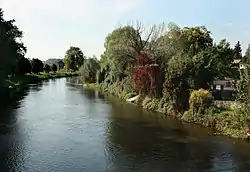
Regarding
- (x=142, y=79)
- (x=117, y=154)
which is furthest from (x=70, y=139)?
(x=142, y=79)

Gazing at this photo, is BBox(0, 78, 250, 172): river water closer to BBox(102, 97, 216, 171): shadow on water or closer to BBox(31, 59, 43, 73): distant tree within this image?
BBox(102, 97, 216, 171): shadow on water

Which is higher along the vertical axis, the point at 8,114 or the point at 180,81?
Answer: the point at 180,81

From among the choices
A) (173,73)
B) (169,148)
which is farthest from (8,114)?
(169,148)

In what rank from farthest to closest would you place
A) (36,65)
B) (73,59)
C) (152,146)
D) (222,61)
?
(73,59) < (36,65) < (222,61) < (152,146)

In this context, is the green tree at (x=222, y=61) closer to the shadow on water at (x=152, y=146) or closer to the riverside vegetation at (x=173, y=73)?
the riverside vegetation at (x=173, y=73)

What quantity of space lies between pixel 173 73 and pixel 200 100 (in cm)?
510

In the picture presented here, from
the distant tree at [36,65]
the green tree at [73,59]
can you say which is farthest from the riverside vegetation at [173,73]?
the green tree at [73,59]

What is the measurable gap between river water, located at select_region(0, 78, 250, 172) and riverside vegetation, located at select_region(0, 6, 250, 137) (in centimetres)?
188

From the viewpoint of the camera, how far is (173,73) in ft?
128

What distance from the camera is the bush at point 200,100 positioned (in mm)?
34625

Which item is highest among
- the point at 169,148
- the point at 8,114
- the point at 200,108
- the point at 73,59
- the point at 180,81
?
the point at 73,59

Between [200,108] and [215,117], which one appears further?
[200,108]

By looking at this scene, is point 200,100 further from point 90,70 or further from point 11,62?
point 90,70

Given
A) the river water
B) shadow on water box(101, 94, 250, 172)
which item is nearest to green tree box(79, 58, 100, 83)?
the river water
